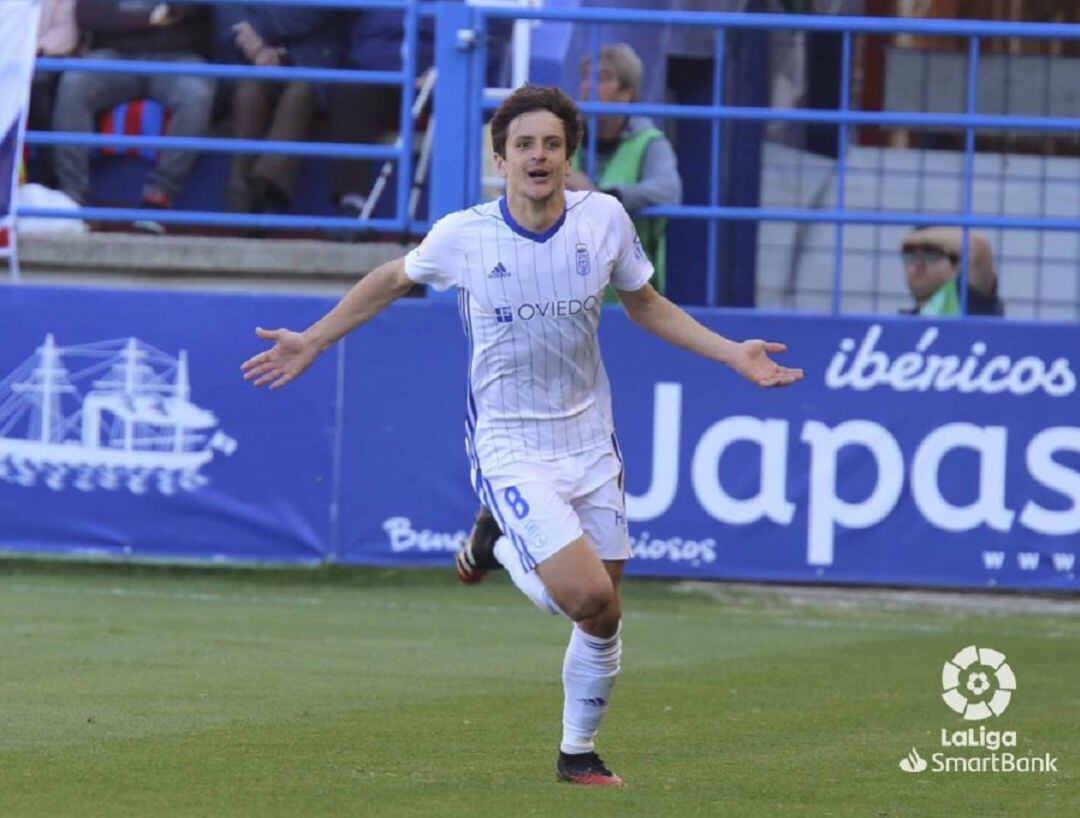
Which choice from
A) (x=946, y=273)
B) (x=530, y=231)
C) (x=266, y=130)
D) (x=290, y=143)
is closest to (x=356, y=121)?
(x=266, y=130)

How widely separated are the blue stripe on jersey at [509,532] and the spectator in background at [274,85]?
7.55 m

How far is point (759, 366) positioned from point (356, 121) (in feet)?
25.5

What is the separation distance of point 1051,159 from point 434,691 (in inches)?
321

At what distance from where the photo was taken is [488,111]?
1380cm

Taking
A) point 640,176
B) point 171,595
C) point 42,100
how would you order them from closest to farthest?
1. point 171,595
2. point 640,176
3. point 42,100

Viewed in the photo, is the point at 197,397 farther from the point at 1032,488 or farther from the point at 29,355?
the point at 1032,488

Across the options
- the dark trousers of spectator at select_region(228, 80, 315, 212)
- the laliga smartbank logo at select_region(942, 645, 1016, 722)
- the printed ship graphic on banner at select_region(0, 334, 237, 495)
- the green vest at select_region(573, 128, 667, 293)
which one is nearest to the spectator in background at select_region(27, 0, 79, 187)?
the dark trousers of spectator at select_region(228, 80, 315, 212)

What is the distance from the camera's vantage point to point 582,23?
543 inches

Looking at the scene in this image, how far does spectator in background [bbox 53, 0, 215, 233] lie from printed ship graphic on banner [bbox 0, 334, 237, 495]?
1598 mm

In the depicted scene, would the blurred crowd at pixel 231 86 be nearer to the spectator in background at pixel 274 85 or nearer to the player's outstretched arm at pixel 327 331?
the spectator in background at pixel 274 85

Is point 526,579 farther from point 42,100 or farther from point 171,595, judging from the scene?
point 42,100

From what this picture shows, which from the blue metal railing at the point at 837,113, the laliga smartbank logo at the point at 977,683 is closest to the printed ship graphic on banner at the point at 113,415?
the blue metal railing at the point at 837,113

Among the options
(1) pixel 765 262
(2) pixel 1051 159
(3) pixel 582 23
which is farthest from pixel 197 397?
(2) pixel 1051 159

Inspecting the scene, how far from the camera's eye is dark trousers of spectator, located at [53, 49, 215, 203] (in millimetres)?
14508
